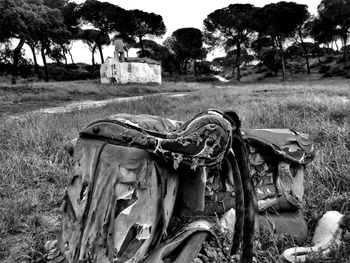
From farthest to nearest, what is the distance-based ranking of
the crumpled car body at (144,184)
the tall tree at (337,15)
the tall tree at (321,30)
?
the tall tree at (321,30), the tall tree at (337,15), the crumpled car body at (144,184)

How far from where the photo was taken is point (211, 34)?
46.8m

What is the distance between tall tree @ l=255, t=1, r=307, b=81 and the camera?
117ft

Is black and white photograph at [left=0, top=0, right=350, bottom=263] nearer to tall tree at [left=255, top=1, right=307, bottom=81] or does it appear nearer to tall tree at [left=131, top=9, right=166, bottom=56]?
tall tree at [left=255, top=1, right=307, bottom=81]

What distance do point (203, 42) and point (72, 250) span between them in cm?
5007

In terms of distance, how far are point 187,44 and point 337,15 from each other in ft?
73.3

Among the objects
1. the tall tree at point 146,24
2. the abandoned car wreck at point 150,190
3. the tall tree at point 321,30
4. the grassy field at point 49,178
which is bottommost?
the grassy field at point 49,178

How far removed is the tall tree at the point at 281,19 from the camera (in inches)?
1410

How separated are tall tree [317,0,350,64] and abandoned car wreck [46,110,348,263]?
130ft

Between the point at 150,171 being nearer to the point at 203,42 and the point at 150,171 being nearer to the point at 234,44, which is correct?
the point at 234,44

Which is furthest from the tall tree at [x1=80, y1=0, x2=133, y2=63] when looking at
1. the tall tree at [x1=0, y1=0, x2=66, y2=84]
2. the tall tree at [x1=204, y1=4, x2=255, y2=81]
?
the tall tree at [x1=0, y1=0, x2=66, y2=84]

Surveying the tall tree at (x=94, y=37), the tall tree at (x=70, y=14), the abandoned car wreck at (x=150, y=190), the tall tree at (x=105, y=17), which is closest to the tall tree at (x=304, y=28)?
the tall tree at (x=105, y=17)

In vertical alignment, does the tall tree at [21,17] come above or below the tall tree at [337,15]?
below

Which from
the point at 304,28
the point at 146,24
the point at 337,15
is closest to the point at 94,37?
the point at 146,24

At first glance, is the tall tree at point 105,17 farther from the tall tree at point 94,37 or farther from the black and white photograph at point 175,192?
the black and white photograph at point 175,192
